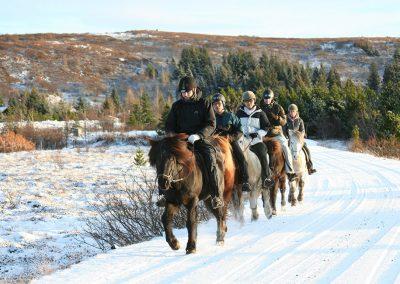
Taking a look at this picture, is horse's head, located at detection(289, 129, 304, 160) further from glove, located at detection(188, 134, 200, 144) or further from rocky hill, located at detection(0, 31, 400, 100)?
rocky hill, located at detection(0, 31, 400, 100)

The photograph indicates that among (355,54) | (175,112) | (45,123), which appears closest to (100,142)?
(45,123)

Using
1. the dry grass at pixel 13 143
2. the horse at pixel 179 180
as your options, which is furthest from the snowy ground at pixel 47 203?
the dry grass at pixel 13 143

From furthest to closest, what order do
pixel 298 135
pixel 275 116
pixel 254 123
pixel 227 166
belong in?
pixel 298 135
pixel 275 116
pixel 254 123
pixel 227 166

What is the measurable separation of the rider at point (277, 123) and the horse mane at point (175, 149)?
189 inches

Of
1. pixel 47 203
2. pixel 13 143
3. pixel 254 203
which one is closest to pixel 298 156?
pixel 254 203

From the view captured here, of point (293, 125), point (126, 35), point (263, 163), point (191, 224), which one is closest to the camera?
point (191, 224)

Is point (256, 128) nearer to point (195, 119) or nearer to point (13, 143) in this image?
point (195, 119)

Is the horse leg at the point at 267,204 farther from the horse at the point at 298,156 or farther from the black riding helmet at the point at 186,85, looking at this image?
the black riding helmet at the point at 186,85

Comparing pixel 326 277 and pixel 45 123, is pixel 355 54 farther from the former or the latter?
pixel 326 277

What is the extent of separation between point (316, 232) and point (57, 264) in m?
5.04

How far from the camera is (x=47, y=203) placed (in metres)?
15.4

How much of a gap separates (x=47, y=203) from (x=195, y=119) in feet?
31.7

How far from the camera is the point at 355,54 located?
105m

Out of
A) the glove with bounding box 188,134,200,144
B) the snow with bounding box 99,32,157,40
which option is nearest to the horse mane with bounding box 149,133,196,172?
the glove with bounding box 188,134,200,144
